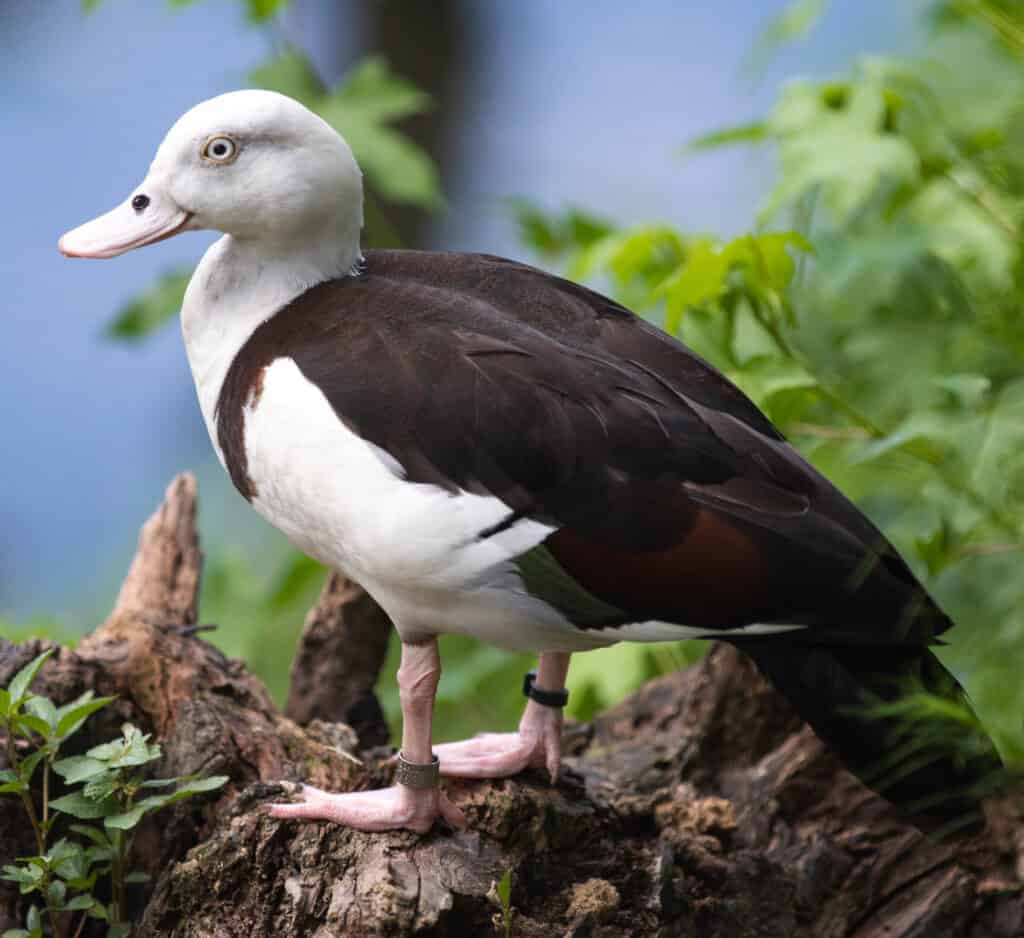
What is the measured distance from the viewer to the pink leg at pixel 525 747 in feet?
8.14

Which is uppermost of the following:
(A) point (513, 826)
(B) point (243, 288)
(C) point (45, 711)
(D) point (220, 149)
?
(D) point (220, 149)

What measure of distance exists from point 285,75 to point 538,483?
6.45 feet

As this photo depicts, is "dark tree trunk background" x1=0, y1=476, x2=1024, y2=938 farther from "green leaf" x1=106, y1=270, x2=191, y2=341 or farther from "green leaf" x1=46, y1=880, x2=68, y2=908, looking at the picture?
"green leaf" x1=106, y1=270, x2=191, y2=341

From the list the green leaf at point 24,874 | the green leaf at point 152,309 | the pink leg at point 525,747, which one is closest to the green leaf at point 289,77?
the green leaf at point 152,309

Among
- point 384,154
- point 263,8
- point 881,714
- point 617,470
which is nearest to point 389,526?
point 617,470

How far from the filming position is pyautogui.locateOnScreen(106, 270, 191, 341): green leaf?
375cm

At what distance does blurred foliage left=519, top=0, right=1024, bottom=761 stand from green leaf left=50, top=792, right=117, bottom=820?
1.28 metres

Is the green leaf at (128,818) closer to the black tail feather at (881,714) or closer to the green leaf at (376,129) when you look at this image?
the black tail feather at (881,714)

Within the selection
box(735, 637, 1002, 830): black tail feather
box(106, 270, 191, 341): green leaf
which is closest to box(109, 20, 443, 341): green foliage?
box(106, 270, 191, 341): green leaf

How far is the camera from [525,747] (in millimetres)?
2518

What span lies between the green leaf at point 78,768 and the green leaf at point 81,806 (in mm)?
37

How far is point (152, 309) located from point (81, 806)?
179cm

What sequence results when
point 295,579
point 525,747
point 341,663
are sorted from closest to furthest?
point 525,747, point 341,663, point 295,579

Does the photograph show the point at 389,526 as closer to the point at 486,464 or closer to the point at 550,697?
the point at 486,464
